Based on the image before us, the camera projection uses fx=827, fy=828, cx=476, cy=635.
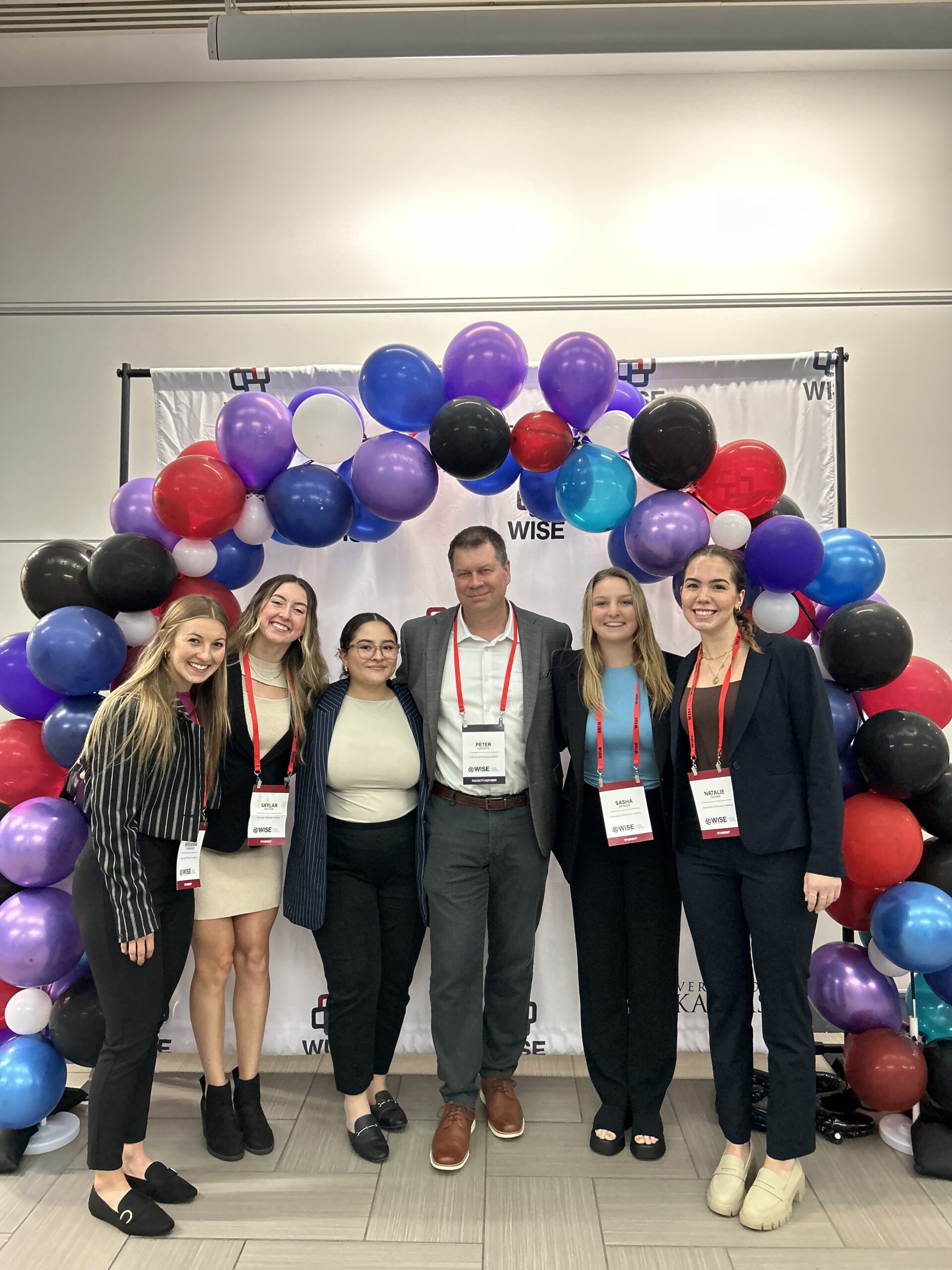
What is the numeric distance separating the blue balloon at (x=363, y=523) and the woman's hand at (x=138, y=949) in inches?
51.0

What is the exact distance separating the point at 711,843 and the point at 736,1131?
74cm

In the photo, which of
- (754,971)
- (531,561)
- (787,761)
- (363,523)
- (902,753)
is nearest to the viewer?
(787,761)

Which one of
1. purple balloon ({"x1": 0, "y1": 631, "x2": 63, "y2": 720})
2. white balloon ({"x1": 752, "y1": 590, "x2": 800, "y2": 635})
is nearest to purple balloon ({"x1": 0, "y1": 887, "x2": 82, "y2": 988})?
purple balloon ({"x1": 0, "y1": 631, "x2": 63, "y2": 720})

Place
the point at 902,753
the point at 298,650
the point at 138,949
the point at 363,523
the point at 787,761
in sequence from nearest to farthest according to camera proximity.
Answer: the point at 138,949
the point at 787,761
the point at 902,753
the point at 298,650
the point at 363,523

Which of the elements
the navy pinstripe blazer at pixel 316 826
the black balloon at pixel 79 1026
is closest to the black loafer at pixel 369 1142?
the navy pinstripe blazer at pixel 316 826

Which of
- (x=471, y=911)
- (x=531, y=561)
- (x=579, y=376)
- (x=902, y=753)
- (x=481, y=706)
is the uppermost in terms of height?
(x=579, y=376)

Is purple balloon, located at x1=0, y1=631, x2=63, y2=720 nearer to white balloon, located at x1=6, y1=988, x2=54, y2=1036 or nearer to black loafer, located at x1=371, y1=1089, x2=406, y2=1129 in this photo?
white balloon, located at x1=6, y1=988, x2=54, y2=1036

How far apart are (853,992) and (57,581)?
99.6 inches

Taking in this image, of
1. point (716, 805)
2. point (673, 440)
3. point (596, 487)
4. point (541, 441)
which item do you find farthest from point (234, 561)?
point (716, 805)

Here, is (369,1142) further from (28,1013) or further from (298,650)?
(298,650)

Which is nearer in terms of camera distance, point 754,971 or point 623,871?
point 754,971

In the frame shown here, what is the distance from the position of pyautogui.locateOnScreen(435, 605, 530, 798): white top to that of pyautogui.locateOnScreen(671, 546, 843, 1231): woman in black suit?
1.50ft

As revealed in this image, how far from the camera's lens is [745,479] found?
234cm

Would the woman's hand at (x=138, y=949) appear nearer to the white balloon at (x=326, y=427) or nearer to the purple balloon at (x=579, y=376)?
the white balloon at (x=326, y=427)
